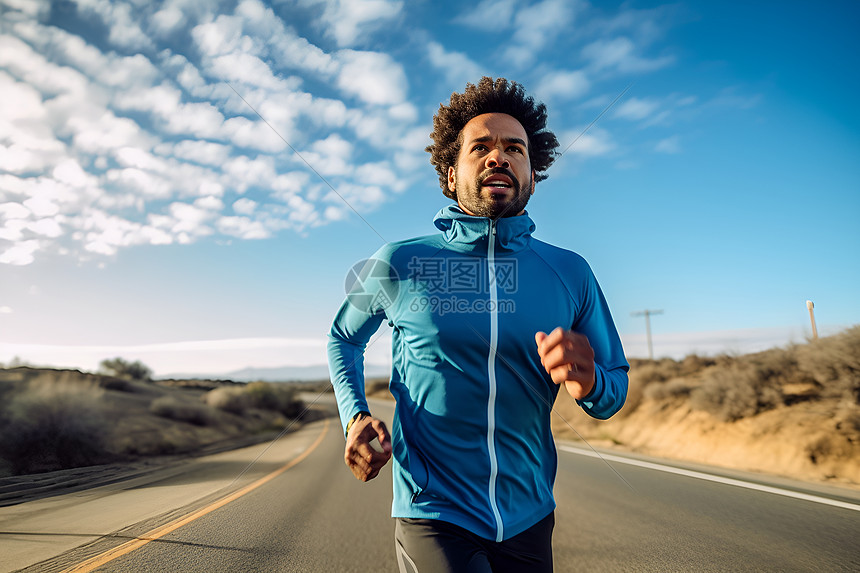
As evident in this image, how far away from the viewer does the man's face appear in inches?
82.2

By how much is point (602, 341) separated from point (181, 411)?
→ 67.8ft

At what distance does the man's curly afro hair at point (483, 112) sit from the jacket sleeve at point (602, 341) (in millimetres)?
914

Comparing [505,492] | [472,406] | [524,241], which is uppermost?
[524,241]

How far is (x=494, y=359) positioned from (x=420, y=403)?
0.30 m

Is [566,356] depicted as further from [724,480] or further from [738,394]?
[738,394]

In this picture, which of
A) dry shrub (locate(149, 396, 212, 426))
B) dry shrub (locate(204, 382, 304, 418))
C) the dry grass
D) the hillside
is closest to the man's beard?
the dry grass

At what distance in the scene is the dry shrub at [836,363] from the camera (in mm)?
9821

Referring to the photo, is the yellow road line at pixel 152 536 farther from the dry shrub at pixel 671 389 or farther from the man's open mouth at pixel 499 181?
the dry shrub at pixel 671 389

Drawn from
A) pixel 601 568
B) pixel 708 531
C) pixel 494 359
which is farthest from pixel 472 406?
pixel 708 531

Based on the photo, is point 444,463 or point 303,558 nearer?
point 444,463

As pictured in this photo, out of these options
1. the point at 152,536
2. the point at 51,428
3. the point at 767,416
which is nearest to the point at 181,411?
the point at 51,428

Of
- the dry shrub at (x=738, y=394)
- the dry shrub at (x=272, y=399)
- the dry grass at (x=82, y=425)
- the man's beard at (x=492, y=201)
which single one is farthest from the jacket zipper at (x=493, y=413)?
the dry shrub at (x=272, y=399)

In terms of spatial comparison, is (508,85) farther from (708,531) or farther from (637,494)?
(637,494)

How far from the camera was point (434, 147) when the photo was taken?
10.2 ft
